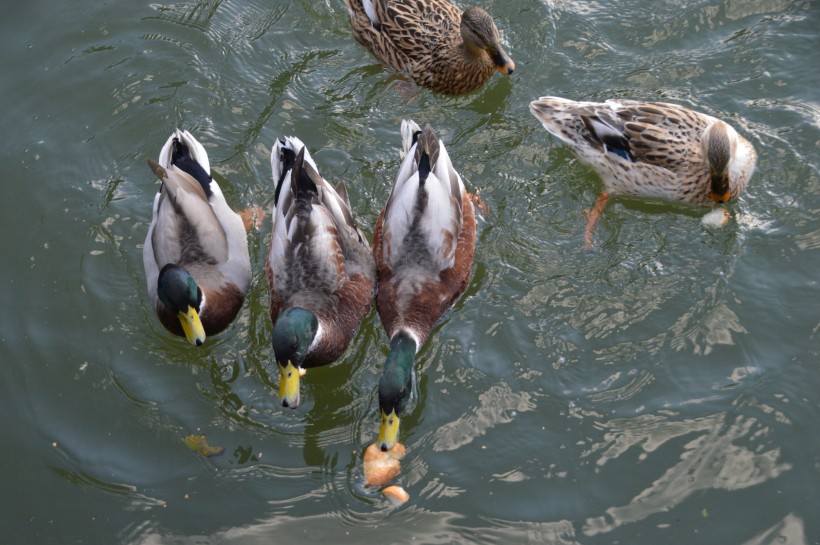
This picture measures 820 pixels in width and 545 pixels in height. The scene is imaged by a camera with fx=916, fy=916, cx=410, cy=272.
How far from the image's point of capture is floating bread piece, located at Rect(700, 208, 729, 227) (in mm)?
6898

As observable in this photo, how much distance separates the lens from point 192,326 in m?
6.13

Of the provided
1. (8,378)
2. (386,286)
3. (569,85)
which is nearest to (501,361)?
(386,286)

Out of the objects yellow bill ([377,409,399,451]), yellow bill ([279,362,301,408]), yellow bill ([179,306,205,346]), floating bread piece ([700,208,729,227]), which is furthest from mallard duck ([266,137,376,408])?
floating bread piece ([700,208,729,227])

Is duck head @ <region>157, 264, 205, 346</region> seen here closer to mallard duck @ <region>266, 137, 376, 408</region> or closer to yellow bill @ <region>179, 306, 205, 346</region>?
yellow bill @ <region>179, 306, 205, 346</region>

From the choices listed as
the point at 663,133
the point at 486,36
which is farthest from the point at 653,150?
the point at 486,36

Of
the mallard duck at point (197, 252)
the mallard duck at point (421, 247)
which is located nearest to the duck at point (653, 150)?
the mallard duck at point (421, 247)

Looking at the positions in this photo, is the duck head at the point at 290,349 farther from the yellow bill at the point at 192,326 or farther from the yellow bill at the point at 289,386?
the yellow bill at the point at 192,326

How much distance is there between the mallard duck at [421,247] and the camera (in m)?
6.39

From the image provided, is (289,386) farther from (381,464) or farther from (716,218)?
(716,218)

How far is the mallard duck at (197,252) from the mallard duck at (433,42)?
2.17 metres

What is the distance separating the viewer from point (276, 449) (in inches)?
238

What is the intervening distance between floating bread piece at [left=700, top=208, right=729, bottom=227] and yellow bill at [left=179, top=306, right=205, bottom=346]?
380 cm

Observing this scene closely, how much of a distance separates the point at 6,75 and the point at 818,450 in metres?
7.32

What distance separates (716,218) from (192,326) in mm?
3922
